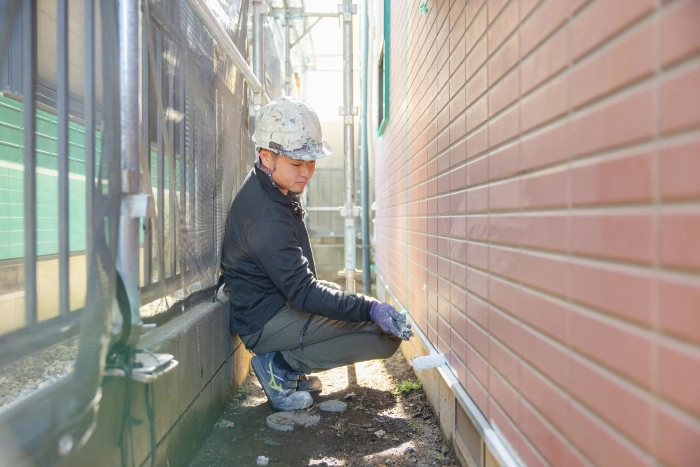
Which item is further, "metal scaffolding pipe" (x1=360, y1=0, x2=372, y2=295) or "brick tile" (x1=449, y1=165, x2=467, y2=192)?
"metal scaffolding pipe" (x1=360, y1=0, x2=372, y2=295)

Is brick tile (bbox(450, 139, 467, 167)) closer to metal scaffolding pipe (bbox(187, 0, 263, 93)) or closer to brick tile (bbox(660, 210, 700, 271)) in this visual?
brick tile (bbox(660, 210, 700, 271))

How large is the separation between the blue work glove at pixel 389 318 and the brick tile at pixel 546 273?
1.64 meters

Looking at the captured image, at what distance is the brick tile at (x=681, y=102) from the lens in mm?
713

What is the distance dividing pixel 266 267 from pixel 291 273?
0.51ft

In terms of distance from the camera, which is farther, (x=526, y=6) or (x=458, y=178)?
(x=458, y=178)

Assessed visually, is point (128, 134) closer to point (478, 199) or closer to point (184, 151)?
point (184, 151)

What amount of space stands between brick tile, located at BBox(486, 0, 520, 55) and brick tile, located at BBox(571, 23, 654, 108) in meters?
0.46

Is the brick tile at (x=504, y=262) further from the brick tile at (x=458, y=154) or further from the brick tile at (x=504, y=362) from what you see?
the brick tile at (x=458, y=154)

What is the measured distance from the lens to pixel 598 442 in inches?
39.0

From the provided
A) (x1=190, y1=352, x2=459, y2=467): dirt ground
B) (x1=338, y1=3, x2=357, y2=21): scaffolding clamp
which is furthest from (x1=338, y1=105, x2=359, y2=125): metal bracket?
(x1=190, y1=352, x2=459, y2=467): dirt ground

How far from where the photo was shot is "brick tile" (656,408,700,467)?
0.72 metres

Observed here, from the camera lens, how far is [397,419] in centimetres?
298

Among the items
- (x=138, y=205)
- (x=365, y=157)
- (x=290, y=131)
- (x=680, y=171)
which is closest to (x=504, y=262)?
(x=680, y=171)

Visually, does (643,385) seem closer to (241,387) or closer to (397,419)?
(397,419)
